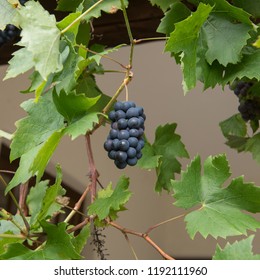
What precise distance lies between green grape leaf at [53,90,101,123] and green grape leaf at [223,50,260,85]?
0.72ft

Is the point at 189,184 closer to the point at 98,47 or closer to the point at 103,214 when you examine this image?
the point at 103,214

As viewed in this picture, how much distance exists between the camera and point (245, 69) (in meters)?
0.87

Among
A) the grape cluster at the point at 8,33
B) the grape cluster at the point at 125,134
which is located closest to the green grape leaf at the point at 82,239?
the grape cluster at the point at 125,134

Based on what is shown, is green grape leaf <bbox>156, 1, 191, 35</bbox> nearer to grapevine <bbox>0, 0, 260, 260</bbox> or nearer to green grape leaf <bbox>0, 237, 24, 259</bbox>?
grapevine <bbox>0, 0, 260, 260</bbox>

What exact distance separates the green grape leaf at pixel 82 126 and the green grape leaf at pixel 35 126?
3.0 inches

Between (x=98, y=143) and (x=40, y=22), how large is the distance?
6.21 feet

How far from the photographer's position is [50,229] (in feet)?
2.75

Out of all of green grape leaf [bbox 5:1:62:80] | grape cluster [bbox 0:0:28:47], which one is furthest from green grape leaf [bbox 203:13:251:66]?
grape cluster [bbox 0:0:28:47]

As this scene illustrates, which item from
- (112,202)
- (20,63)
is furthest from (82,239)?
(20,63)

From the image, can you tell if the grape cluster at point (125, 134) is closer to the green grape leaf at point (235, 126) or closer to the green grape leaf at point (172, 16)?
the green grape leaf at point (172, 16)

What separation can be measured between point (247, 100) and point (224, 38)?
1.25 ft

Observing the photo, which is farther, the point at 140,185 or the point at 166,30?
the point at 140,185

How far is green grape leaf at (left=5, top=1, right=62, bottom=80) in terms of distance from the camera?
2.40 ft

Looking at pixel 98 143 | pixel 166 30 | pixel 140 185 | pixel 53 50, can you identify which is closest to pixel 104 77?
Result: pixel 98 143
